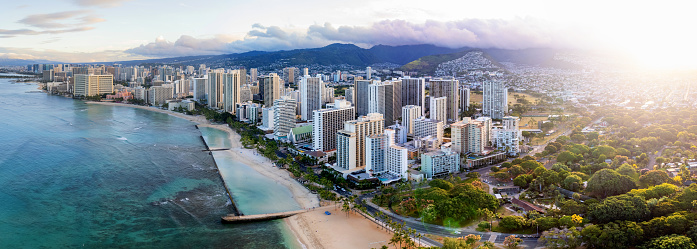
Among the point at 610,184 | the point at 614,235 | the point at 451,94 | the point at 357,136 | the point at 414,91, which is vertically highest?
the point at 414,91

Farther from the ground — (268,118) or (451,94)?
(451,94)

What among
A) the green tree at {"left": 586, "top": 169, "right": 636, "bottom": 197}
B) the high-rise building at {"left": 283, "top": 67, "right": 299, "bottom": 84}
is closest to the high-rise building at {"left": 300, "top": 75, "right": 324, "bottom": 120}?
the green tree at {"left": 586, "top": 169, "right": 636, "bottom": 197}

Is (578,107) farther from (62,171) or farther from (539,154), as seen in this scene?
(62,171)

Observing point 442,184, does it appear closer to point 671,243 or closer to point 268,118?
point 671,243

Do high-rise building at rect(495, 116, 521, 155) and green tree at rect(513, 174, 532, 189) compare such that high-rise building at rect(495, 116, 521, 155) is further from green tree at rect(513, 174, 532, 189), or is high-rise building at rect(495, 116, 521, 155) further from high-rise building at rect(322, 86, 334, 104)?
high-rise building at rect(322, 86, 334, 104)

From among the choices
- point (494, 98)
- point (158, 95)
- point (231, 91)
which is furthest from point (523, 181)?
point (158, 95)

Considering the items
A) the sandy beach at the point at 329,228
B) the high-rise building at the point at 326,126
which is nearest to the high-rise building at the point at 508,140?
the high-rise building at the point at 326,126
